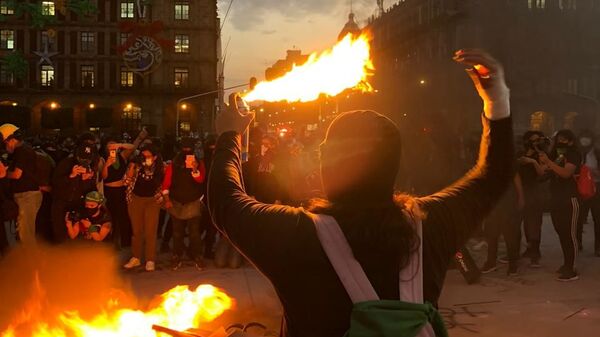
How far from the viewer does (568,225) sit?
296 inches

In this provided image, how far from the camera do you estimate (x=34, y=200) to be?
313 inches

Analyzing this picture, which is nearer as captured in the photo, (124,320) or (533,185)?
(124,320)

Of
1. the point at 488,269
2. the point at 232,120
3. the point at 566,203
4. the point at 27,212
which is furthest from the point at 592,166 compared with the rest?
the point at 27,212

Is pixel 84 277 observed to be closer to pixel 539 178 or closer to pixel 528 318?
pixel 528 318

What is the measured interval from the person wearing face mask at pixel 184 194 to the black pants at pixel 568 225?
5.20 m

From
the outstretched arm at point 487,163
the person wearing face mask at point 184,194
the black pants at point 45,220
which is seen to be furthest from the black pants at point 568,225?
the black pants at point 45,220

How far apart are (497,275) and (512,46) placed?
137 feet

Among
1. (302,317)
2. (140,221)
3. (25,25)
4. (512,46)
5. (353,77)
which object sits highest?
(25,25)

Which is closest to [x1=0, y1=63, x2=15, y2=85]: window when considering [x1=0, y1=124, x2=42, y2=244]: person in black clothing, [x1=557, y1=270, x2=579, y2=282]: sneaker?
[x1=0, y1=124, x2=42, y2=244]: person in black clothing

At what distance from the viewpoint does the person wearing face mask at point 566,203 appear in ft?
24.7

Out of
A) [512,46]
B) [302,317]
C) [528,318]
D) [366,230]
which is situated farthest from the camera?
[512,46]

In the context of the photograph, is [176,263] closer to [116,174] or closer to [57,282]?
[57,282]

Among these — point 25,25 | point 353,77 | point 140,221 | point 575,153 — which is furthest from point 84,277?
point 25,25

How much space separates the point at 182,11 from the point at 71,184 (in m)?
59.7
